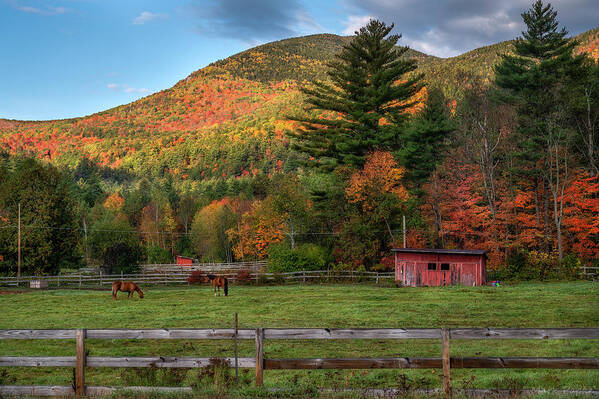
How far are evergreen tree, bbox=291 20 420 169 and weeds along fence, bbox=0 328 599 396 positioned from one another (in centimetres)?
5300

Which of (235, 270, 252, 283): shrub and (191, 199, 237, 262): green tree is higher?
(191, 199, 237, 262): green tree

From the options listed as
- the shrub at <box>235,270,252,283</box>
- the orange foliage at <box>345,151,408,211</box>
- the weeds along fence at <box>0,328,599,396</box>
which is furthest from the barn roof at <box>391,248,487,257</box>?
the weeds along fence at <box>0,328,599,396</box>

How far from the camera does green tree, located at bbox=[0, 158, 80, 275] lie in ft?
182

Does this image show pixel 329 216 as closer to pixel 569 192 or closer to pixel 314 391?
pixel 569 192

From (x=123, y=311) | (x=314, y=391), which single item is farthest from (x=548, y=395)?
(x=123, y=311)

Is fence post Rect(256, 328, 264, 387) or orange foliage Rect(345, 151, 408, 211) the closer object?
fence post Rect(256, 328, 264, 387)

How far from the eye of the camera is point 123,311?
2691cm

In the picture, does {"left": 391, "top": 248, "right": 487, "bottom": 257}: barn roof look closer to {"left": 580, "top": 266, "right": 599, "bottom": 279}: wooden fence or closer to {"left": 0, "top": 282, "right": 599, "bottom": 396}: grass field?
{"left": 0, "top": 282, "right": 599, "bottom": 396}: grass field

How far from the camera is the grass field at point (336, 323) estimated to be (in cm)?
1152

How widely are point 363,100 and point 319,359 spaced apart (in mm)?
58080

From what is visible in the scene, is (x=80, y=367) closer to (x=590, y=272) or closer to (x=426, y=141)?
(x=590, y=272)

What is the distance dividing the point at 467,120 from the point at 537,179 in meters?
9.57

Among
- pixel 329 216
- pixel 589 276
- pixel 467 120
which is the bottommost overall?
pixel 589 276

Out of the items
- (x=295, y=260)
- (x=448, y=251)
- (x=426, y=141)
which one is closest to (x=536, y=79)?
(x=426, y=141)
